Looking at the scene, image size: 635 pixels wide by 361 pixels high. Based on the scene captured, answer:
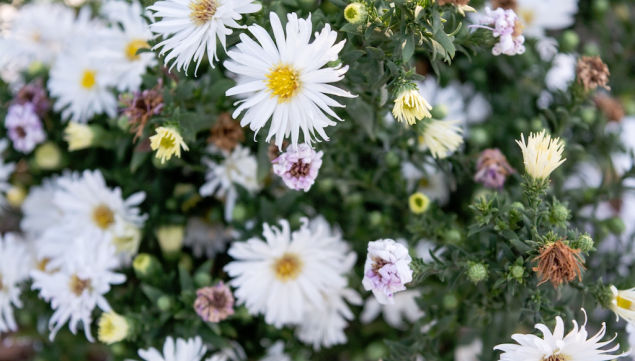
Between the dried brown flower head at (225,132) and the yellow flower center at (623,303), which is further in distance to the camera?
the dried brown flower head at (225,132)

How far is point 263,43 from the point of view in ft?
2.84

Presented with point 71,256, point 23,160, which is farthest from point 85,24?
point 71,256

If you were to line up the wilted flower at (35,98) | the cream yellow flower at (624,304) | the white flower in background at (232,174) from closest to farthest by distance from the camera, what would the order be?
the cream yellow flower at (624,304)
the white flower in background at (232,174)
the wilted flower at (35,98)

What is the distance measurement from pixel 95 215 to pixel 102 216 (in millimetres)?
17

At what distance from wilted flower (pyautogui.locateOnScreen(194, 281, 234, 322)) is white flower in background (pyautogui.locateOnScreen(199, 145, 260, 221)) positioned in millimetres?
181

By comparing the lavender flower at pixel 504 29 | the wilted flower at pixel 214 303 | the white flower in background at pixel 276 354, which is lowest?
the white flower in background at pixel 276 354

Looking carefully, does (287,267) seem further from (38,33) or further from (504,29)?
(38,33)

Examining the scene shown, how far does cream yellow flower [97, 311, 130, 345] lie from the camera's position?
104 cm

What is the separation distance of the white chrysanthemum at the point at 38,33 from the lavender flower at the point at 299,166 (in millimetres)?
806

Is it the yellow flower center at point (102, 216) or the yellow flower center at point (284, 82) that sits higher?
the yellow flower center at point (284, 82)

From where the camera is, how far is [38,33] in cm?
143

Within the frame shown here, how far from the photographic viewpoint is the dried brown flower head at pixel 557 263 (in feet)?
2.68

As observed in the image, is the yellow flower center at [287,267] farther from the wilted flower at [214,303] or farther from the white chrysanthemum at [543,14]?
the white chrysanthemum at [543,14]

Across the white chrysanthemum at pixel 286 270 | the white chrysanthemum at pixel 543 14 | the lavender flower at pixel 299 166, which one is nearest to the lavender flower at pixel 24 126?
the white chrysanthemum at pixel 286 270
